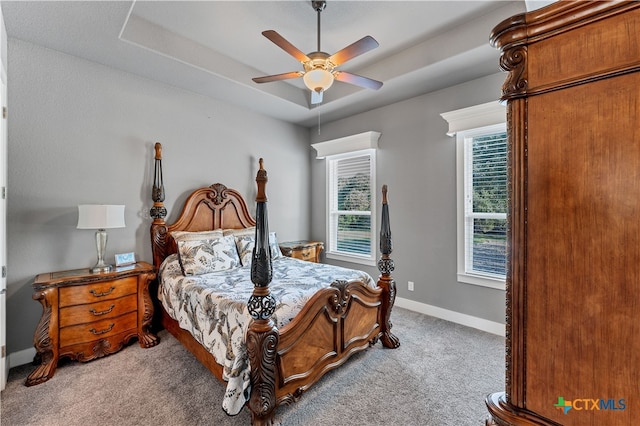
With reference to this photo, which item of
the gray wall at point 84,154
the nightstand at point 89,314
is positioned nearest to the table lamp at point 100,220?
the nightstand at point 89,314

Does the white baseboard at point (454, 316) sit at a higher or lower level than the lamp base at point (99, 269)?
lower

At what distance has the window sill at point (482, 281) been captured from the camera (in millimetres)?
3037

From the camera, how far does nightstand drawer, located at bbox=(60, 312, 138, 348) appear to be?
2395 mm

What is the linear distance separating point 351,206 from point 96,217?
326cm

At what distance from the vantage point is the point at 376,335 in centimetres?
271

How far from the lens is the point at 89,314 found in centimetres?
249

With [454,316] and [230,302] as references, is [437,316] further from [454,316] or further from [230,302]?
[230,302]

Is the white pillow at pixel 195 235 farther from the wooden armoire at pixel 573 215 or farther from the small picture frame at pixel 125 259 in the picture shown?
the wooden armoire at pixel 573 215

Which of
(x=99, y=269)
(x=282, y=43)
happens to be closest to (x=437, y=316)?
(x=282, y=43)

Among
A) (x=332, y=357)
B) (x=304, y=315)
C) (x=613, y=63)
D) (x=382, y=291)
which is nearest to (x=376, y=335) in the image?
(x=382, y=291)

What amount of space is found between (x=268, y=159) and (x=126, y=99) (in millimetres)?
1928

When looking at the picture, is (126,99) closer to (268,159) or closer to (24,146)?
(24,146)

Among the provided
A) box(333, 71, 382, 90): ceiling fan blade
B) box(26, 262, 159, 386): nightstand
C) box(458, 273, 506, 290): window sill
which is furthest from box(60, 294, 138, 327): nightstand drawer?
box(458, 273, 506, 290): window sill

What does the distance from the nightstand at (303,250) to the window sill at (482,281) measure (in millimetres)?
2086
